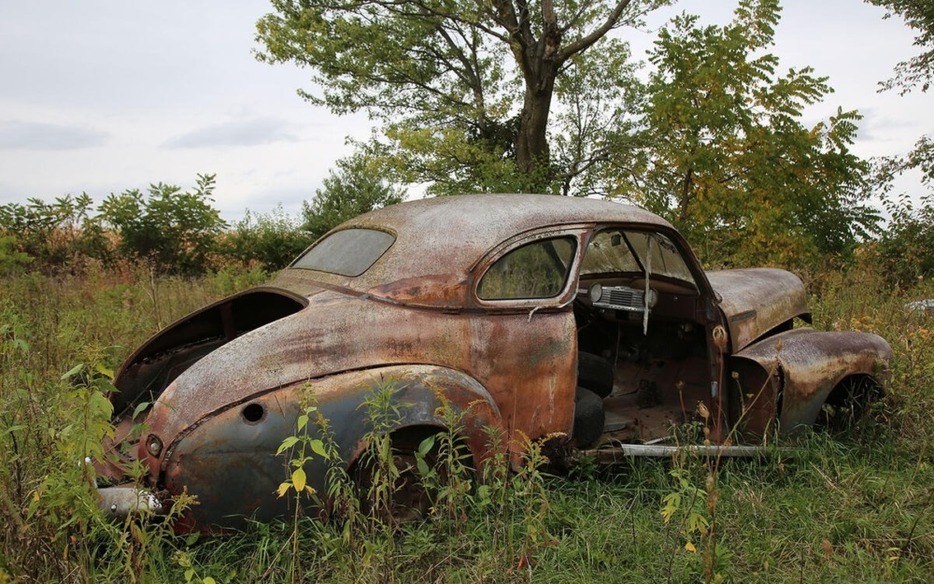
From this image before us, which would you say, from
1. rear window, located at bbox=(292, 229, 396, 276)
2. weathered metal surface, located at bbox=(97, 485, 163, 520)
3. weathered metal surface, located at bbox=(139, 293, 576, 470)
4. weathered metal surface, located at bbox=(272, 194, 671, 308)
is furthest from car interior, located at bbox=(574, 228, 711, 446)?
weathered metal surface, located at bbox=(97, 485, 163, 520)

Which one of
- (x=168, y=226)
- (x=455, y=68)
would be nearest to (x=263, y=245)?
(x=168, y=226)

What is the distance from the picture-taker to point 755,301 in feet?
15.5

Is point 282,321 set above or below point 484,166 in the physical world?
below

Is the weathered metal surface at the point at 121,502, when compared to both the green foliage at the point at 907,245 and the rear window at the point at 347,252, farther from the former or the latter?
the green foliage at the point at 907,245

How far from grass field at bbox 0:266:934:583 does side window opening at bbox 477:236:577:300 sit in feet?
3.09

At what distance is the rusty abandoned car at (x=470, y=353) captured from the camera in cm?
288

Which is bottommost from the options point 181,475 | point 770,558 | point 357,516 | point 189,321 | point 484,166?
point 770,558

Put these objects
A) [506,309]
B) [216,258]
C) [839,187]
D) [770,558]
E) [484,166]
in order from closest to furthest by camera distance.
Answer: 1. [770,558]
2. [506,309]
3. [839,187]
4. [216,258]
5. [484,166]

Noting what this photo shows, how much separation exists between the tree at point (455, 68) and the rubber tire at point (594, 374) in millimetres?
8669

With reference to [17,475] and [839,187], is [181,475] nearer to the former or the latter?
[17,475]

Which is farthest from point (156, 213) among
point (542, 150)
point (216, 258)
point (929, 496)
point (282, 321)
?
point (929, 496)

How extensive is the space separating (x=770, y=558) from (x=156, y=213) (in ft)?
36.7

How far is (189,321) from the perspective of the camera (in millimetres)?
4000

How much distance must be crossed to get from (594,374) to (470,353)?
4.66 ft
